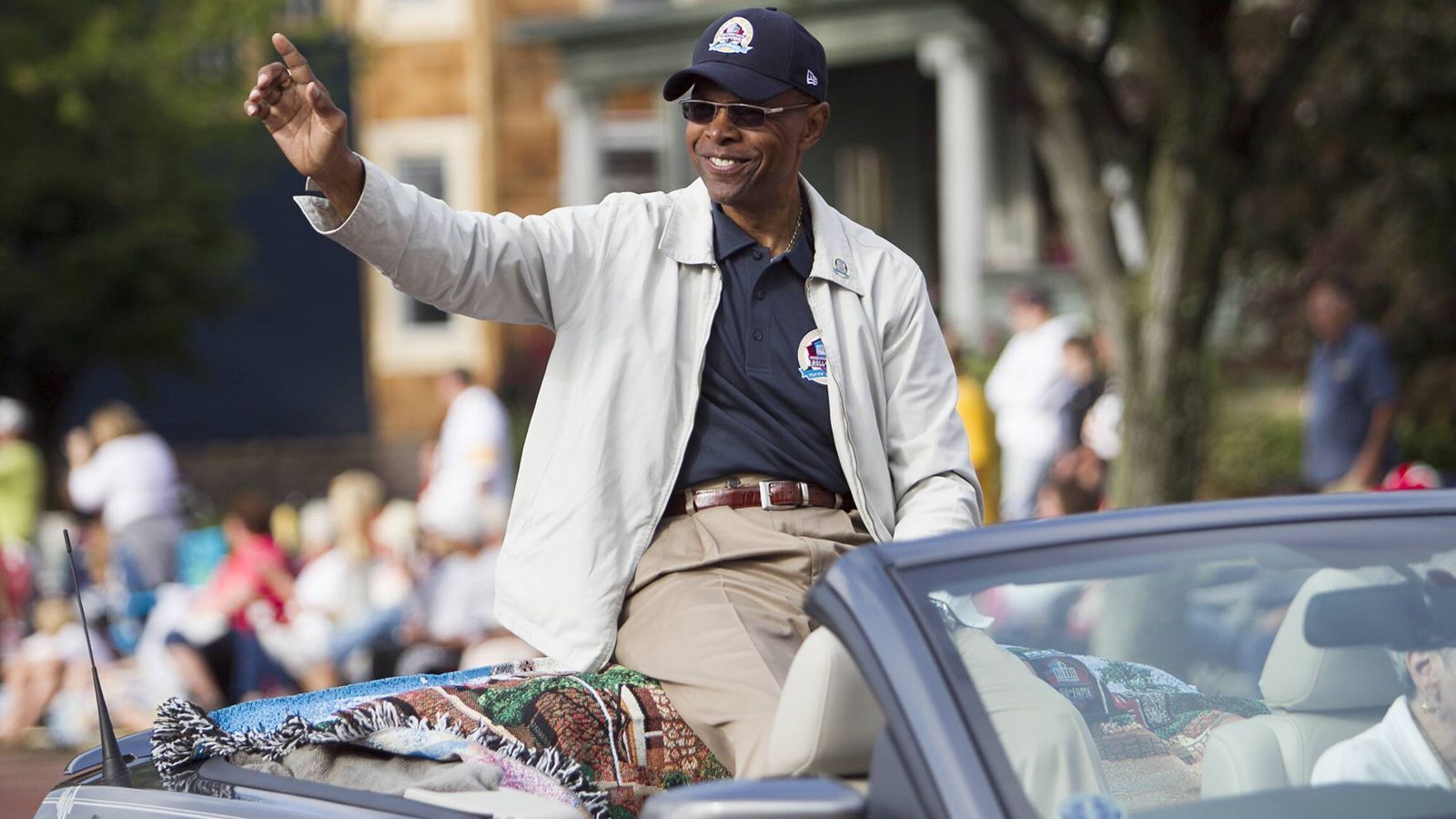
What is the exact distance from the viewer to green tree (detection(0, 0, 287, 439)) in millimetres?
→ 16953

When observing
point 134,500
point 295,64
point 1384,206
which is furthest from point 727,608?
point 1384,206

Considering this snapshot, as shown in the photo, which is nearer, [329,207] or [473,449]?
[329,207]

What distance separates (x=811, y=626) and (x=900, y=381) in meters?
0.51

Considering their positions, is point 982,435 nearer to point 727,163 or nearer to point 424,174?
point 727,163

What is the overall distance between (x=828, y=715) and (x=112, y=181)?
17336mm

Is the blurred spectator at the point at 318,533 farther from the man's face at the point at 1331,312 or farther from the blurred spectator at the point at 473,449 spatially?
the man's face at the point at 1331,312

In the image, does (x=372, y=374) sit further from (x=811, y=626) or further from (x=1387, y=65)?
(x=811, y=626)

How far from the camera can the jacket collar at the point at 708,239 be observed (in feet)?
11.4

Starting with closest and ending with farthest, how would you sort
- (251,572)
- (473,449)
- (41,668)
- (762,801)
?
(762,801) → (251,572) → (41,668) → (473,449)

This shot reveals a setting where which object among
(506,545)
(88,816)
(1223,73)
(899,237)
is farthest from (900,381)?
(899,237)

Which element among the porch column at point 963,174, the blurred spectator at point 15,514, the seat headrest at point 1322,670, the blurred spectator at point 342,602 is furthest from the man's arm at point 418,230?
the porch column at point 963,174

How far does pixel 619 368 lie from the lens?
11.1 ft

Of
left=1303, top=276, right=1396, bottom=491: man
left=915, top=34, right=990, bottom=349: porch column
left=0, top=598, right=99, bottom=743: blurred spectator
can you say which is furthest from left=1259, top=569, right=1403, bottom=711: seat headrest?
left=915, top=34, right=990, bottom=349: porch column

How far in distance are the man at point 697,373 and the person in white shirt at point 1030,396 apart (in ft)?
24.6
